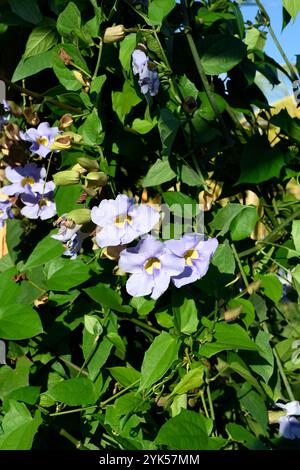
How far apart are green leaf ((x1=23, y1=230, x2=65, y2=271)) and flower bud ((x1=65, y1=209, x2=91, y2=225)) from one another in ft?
0.59

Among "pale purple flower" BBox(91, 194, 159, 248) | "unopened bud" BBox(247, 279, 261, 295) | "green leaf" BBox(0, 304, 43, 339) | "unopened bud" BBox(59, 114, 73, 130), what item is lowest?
"green leaf" BBox(0, 304, 43, 339)

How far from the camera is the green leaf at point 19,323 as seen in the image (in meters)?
1.11

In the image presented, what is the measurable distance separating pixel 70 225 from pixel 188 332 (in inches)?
11.4

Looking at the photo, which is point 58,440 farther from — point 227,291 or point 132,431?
point 227,291

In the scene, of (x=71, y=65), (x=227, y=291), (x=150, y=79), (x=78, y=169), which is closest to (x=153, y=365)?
(x=227, y=291)

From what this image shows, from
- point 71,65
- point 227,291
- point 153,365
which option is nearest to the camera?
point 153,365

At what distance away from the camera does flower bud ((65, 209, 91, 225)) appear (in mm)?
1073

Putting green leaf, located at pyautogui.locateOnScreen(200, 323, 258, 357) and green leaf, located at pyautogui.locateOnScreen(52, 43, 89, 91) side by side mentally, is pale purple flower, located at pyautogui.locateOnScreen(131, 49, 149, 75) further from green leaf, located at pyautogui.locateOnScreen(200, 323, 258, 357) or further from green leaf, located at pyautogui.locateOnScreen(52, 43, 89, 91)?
green leaf, located at pyautogui.locateOnScreen(200, 323, 258, 357)

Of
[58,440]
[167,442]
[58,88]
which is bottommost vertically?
[58,440]

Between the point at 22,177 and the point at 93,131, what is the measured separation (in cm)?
26

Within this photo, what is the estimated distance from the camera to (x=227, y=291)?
1103 millimetres

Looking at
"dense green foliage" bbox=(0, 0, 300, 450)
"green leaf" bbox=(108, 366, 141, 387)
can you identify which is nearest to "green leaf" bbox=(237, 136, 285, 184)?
"dense green foliage" bbox=(0, 0, 300, 450)

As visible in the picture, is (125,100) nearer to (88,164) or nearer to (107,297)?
(88,164)

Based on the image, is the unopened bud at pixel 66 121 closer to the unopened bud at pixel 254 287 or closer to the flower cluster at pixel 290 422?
the unopened bud at pixel 254 287
